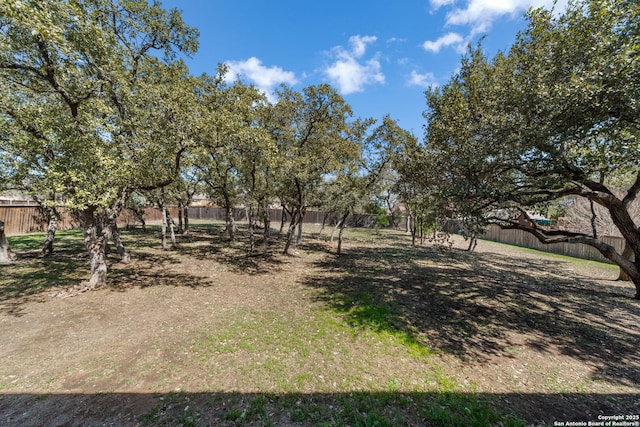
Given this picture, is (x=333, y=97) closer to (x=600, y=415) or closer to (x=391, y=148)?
(x=391, y=148)

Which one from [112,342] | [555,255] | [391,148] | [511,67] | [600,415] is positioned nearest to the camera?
[600,415]

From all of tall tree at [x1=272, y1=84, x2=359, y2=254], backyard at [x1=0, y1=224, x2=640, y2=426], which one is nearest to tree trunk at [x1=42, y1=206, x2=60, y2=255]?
backyard at [x1=0, y1=224, x2=640, y2=426]

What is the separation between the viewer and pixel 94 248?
752cm

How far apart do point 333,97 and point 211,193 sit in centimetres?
1203

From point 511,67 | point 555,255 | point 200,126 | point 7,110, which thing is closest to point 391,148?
point 511,67

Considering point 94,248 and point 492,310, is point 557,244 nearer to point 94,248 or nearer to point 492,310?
point 492,310

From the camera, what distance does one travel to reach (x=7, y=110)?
578 centimetres

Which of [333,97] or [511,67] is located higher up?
[333,97]

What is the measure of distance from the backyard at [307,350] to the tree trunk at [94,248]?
430 millimetres

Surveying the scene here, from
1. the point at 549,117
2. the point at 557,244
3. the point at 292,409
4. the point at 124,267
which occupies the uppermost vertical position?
the point at 549,117

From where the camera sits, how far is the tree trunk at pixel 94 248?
7.30 metres

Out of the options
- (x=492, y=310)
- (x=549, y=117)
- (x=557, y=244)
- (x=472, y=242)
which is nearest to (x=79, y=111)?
(x=549, y=117)

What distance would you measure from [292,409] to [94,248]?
312 inches

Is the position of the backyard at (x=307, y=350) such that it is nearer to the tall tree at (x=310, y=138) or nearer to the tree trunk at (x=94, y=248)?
the tree trunk at (x=94, y=248)
